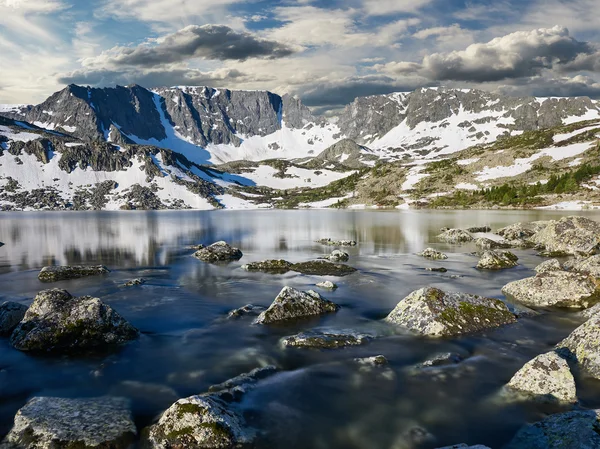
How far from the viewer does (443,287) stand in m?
26.9

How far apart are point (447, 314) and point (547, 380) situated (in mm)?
6181

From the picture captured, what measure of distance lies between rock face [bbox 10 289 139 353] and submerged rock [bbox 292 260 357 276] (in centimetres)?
1713

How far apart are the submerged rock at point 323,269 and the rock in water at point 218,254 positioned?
9.13 metres

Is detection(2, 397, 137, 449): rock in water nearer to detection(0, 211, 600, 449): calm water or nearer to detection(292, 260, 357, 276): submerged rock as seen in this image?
detection(0, 211, 600, 449): calm water

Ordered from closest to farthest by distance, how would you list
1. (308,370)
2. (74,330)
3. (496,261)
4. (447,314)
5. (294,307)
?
1. (308,370)
2. (74,330)
3. (447,314)
4. (294,307)
5. (496,261)

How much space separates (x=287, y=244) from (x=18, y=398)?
43.4m

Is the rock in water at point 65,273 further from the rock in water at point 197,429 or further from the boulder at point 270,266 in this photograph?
the rock in water at point 197,429

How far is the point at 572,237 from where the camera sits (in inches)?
1663

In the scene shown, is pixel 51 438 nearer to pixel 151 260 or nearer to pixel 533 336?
pixel 533 336

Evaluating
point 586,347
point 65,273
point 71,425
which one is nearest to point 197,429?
point 71,425

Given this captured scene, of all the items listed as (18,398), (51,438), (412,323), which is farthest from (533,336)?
(18,398)

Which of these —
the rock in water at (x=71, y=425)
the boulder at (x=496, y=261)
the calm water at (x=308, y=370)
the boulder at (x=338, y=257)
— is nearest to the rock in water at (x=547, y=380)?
the calm water at (x=308, y=370)

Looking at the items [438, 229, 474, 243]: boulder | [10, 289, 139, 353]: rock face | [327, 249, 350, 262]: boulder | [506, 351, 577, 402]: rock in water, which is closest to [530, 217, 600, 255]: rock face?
[438, 229, 474, 243]: boulder

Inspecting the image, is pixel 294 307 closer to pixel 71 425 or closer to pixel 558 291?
pixel 71 425
